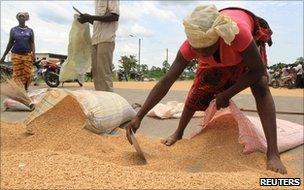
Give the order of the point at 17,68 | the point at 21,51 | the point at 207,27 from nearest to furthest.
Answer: the point at 207,27, the point at 17,68, the point at 21,51

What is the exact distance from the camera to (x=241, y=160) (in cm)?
330

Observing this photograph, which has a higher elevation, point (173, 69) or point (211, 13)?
point (211, 13)

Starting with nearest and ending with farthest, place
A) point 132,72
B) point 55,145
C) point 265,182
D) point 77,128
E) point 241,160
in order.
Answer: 1. point 265,182
2. point 241,160
3. point 55,145
4. point 77,128
5. point 132,72

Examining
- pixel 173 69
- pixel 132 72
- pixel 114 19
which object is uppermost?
pixel 114 19

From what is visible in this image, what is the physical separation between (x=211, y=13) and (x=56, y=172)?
1.42 meters

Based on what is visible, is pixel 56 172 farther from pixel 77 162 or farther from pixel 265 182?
pixel 265 182

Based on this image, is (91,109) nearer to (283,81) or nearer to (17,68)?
(17,68)

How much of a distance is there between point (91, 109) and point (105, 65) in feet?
3.66

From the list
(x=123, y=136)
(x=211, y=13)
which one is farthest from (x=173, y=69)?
(x=123, y=136)

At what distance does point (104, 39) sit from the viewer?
5234 mm

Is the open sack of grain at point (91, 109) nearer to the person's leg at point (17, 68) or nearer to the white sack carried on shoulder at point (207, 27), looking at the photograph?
the white sack carried on shoulder at point (207, 27)

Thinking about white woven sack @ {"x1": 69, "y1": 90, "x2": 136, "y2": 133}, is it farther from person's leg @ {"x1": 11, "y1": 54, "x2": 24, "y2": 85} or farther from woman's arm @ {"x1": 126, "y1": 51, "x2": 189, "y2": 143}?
person's leg @ {"x1": 11, "y1": 54, "x2": 24, "y2": 85}

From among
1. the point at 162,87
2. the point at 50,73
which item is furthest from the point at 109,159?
the point at 50,73

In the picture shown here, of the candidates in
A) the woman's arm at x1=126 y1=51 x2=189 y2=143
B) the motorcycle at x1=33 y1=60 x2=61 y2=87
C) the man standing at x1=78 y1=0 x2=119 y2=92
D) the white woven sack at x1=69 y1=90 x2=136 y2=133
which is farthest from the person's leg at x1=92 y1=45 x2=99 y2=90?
the motorcycle at x1=33 y1=60 x2=61 y2=87
